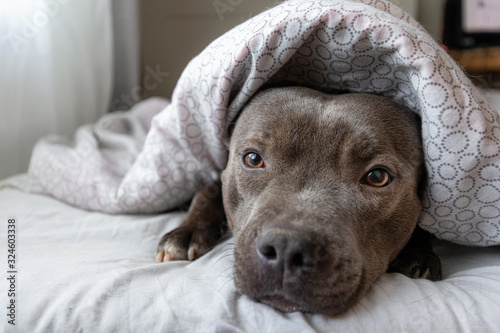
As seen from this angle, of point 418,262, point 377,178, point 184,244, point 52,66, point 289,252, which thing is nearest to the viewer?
point 289,252

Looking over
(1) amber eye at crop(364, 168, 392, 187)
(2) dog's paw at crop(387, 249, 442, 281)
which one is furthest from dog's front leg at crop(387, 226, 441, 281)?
(1) amber eye at crop(364, 168, 392, 187)

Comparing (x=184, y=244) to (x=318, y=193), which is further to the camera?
(x=184, y=244)

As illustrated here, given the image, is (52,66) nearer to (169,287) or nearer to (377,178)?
(169,287)

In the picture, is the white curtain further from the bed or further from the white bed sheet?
the white bed sheet

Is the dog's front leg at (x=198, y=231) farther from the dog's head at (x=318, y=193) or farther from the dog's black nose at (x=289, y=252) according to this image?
the dog's black nose at (x=289, y=252)

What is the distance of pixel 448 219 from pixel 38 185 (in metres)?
1.96

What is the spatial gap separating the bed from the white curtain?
2.52 ft

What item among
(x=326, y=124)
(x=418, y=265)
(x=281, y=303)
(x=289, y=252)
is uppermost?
(x=326, y=124)

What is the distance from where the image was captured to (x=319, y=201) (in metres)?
1.44

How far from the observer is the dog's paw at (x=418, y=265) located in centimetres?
164

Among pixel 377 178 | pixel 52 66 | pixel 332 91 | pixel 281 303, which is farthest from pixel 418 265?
pixel 52 66

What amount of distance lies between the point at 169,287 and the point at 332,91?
1.05m

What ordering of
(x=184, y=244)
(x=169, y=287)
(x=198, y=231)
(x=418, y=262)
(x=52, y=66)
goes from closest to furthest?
(x=169, y=287), (x=418, y=262), (x=184, y=244), (x=198, y=231), (x=52, y=66)

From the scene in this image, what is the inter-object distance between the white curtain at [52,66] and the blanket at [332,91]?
0.55 metres
